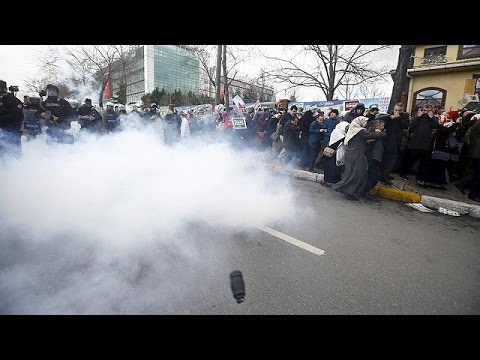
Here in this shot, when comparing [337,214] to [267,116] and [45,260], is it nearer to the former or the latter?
[45,260]

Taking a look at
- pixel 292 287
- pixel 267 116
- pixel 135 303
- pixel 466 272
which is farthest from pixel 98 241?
pixel 267 116

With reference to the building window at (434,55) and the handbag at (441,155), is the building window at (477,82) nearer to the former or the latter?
the building window at (434,55)

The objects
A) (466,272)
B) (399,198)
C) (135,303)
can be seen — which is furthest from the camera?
(399,198)

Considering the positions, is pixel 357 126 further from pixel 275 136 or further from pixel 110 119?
pixel 110 119

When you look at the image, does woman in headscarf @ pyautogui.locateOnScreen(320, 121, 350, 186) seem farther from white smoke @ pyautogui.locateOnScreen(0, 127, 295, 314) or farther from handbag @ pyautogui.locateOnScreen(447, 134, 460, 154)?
handbag @ pyautogui.locateOnScreen(447, 134, 460, 154)

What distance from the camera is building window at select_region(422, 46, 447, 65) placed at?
59.6 ft

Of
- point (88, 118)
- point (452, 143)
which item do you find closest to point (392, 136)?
point (452, 143)

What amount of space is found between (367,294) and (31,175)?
4843mm

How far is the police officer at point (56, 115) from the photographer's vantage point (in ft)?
24.1

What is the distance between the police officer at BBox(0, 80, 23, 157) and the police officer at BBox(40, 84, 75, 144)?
1594mm

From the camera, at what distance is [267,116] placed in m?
9.98

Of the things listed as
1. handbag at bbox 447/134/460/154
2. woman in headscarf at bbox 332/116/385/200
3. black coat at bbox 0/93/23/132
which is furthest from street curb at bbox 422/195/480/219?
black coat at bbox 0/93/23/132

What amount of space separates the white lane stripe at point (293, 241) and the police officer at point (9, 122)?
16.9 feet

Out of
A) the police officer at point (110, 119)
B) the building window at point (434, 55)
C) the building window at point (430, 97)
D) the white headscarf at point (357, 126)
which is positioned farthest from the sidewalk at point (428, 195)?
the building window at point (434, 55)
